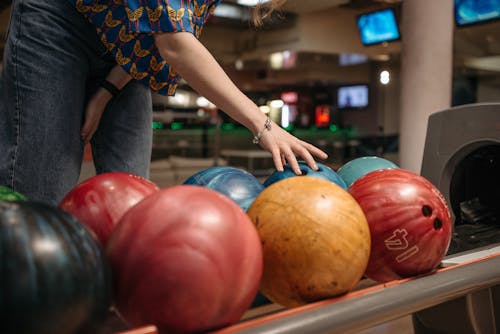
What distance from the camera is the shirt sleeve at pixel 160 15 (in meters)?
1.04

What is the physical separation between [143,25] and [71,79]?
0.91 ft

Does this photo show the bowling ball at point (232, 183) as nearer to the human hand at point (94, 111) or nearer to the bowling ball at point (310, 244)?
the bowling ball at point (310, 244)

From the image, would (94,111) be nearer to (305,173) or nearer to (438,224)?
(305,173)

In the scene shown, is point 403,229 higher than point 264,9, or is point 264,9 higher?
point 264,9

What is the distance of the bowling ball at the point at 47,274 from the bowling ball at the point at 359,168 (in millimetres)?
885

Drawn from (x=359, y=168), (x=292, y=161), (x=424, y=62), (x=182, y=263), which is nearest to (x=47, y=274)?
(x=182, y=263)

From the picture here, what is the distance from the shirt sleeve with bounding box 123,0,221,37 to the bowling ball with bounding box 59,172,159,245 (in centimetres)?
31

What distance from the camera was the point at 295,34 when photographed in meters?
8.05

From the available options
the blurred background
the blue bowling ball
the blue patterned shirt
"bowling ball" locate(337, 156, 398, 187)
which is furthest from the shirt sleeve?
the blurred background

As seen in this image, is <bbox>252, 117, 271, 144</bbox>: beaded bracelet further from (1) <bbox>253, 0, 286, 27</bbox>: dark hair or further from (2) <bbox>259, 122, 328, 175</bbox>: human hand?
(1) <bbox>253, 0, 286, 27</bbox>: dark hair

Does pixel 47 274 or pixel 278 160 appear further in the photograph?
pixel 278 160

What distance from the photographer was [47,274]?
599 millimetres

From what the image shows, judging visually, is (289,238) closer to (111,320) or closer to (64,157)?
(111,320)

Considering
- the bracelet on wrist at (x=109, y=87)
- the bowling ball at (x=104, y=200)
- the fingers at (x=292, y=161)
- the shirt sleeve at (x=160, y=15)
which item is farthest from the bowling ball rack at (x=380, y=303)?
the bracelet on wrist at (x=109, y=87)
